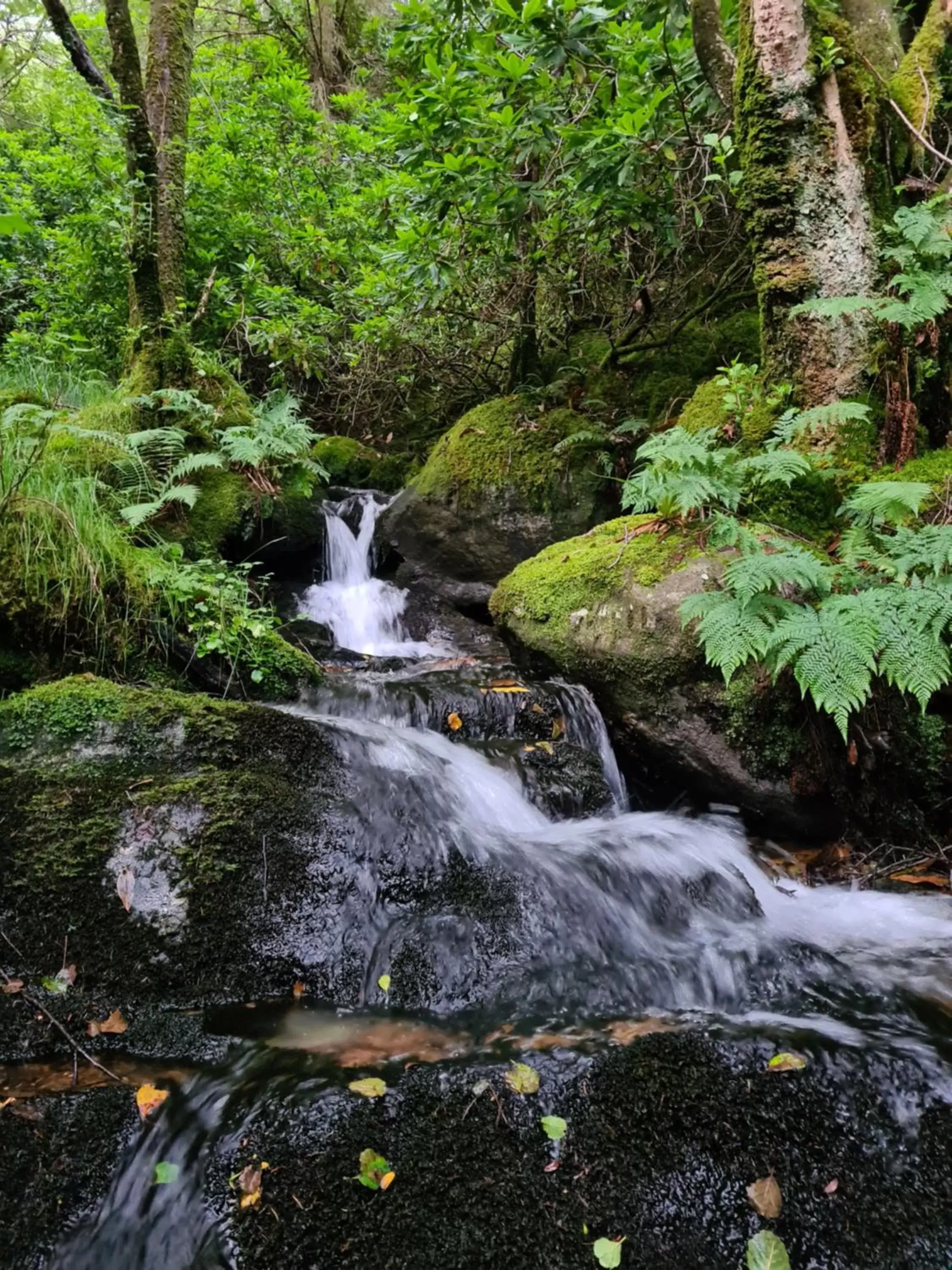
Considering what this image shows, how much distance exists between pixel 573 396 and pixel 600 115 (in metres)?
2.27

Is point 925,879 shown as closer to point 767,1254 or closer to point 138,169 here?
point 767,1254

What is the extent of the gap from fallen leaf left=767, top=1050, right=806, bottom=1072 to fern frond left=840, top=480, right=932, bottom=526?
228 cm

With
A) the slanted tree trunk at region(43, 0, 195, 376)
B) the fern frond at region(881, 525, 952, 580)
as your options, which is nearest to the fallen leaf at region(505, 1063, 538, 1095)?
the fern frond at region(881, 525, 952, 580)

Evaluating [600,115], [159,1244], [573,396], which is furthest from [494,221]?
[159,1244]

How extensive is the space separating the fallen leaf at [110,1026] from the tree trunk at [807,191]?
14.5ft

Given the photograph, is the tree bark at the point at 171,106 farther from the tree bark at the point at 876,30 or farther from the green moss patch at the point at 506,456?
the tree bark at the point at 876,30

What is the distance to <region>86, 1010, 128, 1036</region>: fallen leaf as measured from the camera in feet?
6.98

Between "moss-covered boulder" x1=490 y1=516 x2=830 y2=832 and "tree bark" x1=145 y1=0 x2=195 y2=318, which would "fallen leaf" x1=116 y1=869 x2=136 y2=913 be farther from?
"tree bark" x1=145 y1=0 x2=195 y2=318

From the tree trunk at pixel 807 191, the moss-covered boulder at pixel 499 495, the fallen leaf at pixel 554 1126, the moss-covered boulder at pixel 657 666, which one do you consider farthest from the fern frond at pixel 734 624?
the moss-covered boulder at pixel 499 495

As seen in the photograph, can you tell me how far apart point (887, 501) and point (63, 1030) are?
3.76 meters

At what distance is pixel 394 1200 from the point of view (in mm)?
1584

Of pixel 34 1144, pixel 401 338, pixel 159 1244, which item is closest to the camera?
pixel 159 1244

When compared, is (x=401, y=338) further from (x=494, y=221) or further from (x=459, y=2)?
(x=459, y=2)

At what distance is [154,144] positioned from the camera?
5195 millimetres
